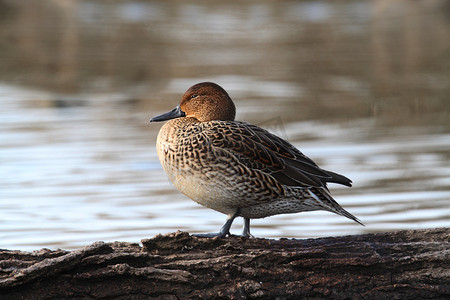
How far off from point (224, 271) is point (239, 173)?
73 cm

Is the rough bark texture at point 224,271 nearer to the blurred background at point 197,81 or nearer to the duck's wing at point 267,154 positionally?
the duck's wing at point 267,154

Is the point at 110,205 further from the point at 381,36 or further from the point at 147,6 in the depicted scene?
the point at 147,6

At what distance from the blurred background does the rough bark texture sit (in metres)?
1.94

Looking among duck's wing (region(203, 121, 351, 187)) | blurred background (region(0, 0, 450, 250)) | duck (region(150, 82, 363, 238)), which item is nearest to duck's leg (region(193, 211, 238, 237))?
duck (region(150, 82, 363, 238))

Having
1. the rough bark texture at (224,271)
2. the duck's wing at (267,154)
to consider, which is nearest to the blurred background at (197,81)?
the duck's wing at (267,154)

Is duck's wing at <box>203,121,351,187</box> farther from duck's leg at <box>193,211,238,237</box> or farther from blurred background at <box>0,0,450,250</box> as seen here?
blurred background at <box>0,0,450,250</box>

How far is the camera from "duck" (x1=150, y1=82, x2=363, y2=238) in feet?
14.8

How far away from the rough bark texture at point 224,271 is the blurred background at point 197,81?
1939 millimetres

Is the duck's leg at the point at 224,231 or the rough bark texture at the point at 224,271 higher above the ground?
the duck's leg at the point at 224,231

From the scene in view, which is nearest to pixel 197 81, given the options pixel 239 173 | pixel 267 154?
pixel 267 154

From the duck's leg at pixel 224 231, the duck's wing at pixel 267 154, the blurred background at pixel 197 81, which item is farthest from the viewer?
the blurred background at pixel 197 81

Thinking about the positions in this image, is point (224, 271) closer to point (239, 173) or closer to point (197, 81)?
point (239, 173)

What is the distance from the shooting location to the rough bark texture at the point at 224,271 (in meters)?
3.82

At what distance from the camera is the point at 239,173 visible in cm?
455
